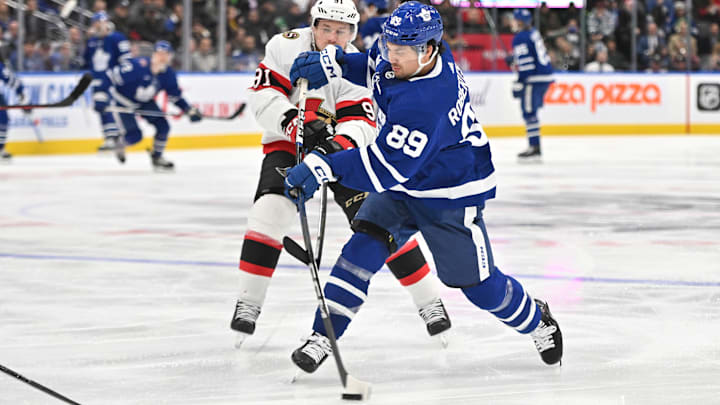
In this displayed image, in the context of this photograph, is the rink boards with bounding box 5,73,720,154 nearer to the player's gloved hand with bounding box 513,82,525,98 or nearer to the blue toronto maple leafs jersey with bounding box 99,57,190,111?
the blue toronto maple leafs jersey with bounding box 99,57,190,111

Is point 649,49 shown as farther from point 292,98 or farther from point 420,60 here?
point 420,60

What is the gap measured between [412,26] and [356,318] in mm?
1267

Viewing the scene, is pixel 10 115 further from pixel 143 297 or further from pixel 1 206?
pixel 143 297

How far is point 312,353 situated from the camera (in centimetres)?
288

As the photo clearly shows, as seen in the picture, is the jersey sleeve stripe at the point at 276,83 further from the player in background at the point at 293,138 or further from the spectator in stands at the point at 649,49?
the spectator in stands at the point at 649,49

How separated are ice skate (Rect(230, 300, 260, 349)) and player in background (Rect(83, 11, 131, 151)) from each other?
738 cm

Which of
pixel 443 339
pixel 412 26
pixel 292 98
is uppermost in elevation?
pixel 412 26

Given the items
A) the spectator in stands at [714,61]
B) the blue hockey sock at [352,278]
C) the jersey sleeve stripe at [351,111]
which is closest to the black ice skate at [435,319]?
the blue hockey sock at [352,278]

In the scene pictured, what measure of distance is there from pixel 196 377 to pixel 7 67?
8507 mm

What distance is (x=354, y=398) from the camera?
2688 millimetres

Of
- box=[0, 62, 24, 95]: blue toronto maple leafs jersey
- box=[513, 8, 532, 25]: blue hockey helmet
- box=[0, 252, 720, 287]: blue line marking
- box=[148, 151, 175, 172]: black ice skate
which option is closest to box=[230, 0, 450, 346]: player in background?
box=[0, 252, 720, 287]: blue line marking

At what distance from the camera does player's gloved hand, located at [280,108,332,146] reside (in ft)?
10.8

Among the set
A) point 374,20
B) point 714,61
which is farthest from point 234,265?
point 714,61

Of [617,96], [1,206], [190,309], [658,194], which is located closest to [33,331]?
[190,309]
